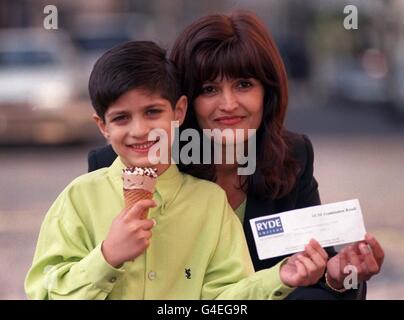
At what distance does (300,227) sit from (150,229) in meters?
0.36

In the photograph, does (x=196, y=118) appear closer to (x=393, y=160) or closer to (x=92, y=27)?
(x=393, y=160)

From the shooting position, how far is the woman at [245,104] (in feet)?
9.39

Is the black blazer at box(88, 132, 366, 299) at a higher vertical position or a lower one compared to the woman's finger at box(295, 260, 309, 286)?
higher

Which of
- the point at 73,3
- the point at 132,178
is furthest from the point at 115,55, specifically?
the point at 73,3

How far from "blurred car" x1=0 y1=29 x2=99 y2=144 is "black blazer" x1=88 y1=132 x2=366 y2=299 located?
8.04 m

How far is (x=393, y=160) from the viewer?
460 inches

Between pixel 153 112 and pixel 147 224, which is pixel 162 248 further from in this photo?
pixel 153 112

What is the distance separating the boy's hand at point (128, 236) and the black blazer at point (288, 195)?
590 millimetres

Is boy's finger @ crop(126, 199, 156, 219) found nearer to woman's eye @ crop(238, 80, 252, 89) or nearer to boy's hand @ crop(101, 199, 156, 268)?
boy's hand @ crop(101, 199, 156, 268)

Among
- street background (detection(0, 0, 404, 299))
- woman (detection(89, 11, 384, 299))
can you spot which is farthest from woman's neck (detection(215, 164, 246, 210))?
street background (detection(0, 0, 404, 299))

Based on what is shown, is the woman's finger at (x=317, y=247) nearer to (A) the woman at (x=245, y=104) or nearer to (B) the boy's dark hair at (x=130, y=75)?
(A) the woman at (x=245, y=104)

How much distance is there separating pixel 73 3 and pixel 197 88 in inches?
752

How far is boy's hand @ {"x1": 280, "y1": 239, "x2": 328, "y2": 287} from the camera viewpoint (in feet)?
8.03

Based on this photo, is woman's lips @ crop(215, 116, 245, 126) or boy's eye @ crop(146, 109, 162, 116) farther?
woman's lips @ crop(215, 116, 245, 126)
